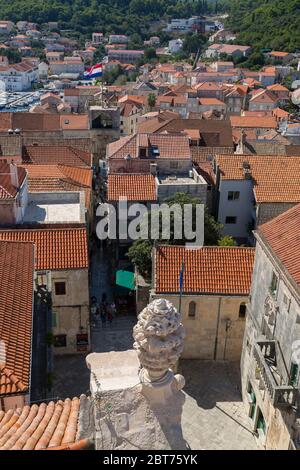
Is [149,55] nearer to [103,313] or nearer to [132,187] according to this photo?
[132,187]

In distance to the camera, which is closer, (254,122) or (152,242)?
(152,242)

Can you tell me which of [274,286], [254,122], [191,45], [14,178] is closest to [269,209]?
[274,286]

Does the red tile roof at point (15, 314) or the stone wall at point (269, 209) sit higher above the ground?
the red tile roof at point (15, 314)

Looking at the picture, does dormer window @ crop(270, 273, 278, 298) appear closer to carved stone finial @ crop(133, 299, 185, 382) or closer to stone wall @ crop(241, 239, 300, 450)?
stone wall @ crop(241, 239, 300, 450)

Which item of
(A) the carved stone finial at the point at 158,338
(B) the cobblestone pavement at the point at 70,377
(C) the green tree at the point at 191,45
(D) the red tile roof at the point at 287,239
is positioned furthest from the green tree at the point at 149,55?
(A) the carved stone finial at the point at 158,338

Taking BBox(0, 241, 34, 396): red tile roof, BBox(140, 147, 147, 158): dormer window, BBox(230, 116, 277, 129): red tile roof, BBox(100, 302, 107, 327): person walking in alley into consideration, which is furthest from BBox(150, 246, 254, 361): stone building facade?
BBox(230, 116, 277, 129): red tile roof

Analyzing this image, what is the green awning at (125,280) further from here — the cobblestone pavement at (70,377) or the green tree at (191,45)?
the green tree at (191,45)
